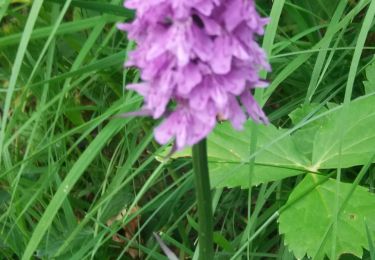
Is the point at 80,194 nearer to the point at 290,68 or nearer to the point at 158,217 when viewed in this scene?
the point at 158,217

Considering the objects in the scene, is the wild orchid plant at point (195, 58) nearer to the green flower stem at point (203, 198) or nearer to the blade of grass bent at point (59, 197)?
the green flower stem at point (203, 198)

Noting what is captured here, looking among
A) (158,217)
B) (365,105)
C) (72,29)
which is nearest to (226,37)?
(72,29)

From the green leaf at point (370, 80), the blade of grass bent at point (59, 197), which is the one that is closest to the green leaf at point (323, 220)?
the green leaf at point (370, 80)

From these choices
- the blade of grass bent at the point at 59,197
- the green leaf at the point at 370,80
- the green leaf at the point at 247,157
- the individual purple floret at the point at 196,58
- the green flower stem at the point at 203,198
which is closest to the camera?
the individual purple floret at the point at 196,58

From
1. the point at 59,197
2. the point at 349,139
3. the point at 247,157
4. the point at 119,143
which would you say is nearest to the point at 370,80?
the point at 349,139

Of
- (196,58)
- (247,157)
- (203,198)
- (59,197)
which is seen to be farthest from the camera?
(247,157)

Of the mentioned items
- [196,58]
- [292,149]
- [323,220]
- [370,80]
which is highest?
[196,58]

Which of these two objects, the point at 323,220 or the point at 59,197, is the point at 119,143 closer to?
the point at 59,197
